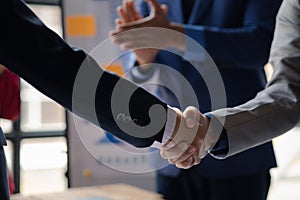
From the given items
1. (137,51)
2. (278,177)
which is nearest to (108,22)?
(137,51)

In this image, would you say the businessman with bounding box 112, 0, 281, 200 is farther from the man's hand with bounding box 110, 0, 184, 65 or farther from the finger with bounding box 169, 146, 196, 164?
the finger with bounding box 169, 146, 196, 164

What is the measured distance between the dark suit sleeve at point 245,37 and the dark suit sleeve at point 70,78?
33 cm

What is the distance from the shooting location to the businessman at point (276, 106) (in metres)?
1.06

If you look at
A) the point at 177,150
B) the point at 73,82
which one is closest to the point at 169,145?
the point at 177,150

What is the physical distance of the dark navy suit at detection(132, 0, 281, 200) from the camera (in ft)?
3.93

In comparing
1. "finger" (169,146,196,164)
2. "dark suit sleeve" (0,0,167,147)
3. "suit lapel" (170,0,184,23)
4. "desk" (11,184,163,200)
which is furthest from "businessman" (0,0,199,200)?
"desk" (11,184,163,200)

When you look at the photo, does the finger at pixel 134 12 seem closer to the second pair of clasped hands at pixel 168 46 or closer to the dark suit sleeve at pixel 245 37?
the second pair of clasped hands at pixel 168 46

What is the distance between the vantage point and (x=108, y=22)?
8.76 ft

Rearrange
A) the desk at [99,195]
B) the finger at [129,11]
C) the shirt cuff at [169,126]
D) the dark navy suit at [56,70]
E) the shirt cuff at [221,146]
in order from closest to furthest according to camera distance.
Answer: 1. the dark navy suit at [56,70]
2. the shirt cuff at [169,126]
3. the shirt cuff at [221,146]
4. the finger at [129,11]
5. the desk at [99,195]

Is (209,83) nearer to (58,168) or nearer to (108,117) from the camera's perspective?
(108,117)

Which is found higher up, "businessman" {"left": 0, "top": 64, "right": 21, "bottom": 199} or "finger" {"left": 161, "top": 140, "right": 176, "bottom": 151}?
"finger" {"left": 161, "top": 140, "right": 176, "bottom": 151}

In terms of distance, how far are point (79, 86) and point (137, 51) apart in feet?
1.42

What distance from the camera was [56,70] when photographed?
31.7 inches

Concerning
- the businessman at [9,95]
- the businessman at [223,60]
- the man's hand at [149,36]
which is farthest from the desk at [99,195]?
the man's hand at [149,36]
